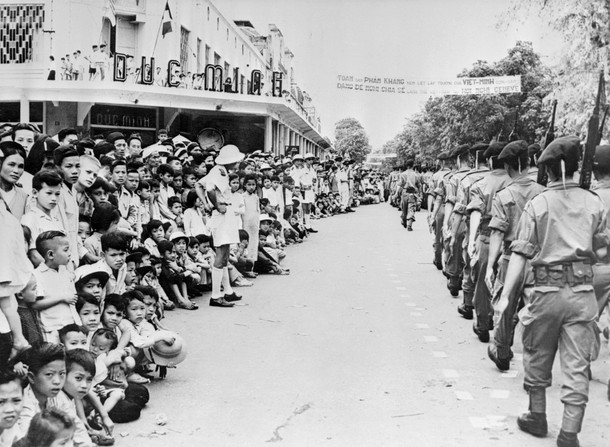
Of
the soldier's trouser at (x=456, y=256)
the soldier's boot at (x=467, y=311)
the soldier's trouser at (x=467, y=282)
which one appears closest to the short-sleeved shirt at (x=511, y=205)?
the soldier's trouser at (x=467, y=282)

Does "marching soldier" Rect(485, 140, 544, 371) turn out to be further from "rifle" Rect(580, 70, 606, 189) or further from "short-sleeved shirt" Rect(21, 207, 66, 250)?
"short-sleeved shirt" Rect(21, 207, 66, 250)

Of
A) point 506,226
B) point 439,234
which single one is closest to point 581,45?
point 439,234

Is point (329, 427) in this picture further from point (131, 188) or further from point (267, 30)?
point (267, 30)

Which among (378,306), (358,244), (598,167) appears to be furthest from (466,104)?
(598,167)

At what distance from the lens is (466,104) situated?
3322 cm

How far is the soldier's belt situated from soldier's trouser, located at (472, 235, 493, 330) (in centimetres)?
266

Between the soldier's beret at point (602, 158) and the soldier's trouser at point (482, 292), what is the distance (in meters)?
1.65

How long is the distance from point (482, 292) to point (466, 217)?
62.6 inches

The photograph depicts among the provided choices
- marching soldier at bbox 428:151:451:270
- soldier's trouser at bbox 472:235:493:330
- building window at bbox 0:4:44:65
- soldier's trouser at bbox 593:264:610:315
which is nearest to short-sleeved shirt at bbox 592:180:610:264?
soldier's trouser at bbox 593:264:610:315

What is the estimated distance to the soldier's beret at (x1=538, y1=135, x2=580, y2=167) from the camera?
4.77 metres

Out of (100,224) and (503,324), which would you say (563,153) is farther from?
(100,224)

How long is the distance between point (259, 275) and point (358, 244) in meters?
5.04

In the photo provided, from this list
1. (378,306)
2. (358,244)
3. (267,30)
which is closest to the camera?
(378,306)

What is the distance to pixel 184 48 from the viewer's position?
1050 inches
